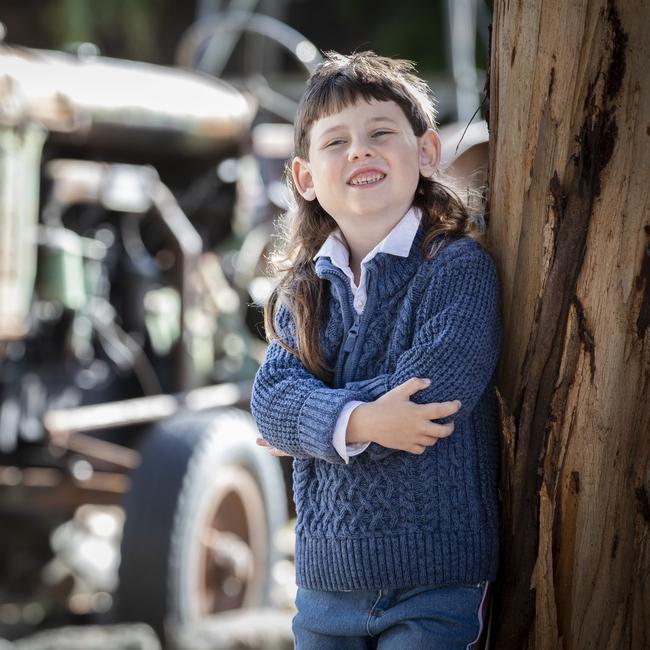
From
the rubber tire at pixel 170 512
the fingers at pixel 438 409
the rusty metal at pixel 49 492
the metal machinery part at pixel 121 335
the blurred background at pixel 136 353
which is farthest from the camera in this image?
the rusty metal at pixel 49 492

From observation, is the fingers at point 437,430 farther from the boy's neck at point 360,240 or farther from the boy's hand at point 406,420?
the boy's neck at point 360,240

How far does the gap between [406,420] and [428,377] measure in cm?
7

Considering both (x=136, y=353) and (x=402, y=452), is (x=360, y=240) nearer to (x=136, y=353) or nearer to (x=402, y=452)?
(x=402, y=452)

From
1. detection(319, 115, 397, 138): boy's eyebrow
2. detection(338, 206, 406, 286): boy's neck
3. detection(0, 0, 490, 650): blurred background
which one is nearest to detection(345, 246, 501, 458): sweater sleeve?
detection(338, 206, 406, 286): boy's neck

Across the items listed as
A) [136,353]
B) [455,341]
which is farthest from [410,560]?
[136,353]

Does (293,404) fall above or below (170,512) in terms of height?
above

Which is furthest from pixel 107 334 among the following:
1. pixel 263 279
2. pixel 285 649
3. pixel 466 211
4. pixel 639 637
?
pixel 639 637

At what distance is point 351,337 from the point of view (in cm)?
181

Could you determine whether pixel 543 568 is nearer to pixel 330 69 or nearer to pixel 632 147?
pixel 632 147

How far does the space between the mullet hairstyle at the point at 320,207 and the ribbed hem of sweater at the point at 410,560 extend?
282mm

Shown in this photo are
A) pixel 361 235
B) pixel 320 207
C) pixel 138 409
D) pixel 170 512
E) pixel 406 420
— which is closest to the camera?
pixel 406 420

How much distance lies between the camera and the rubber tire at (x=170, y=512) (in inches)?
146

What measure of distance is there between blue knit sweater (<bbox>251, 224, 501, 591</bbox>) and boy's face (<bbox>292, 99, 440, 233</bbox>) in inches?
3.3

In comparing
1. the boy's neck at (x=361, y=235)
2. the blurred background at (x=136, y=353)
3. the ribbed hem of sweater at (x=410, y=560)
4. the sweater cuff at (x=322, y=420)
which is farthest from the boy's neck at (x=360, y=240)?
the blurred background at (x=136, y=353)
